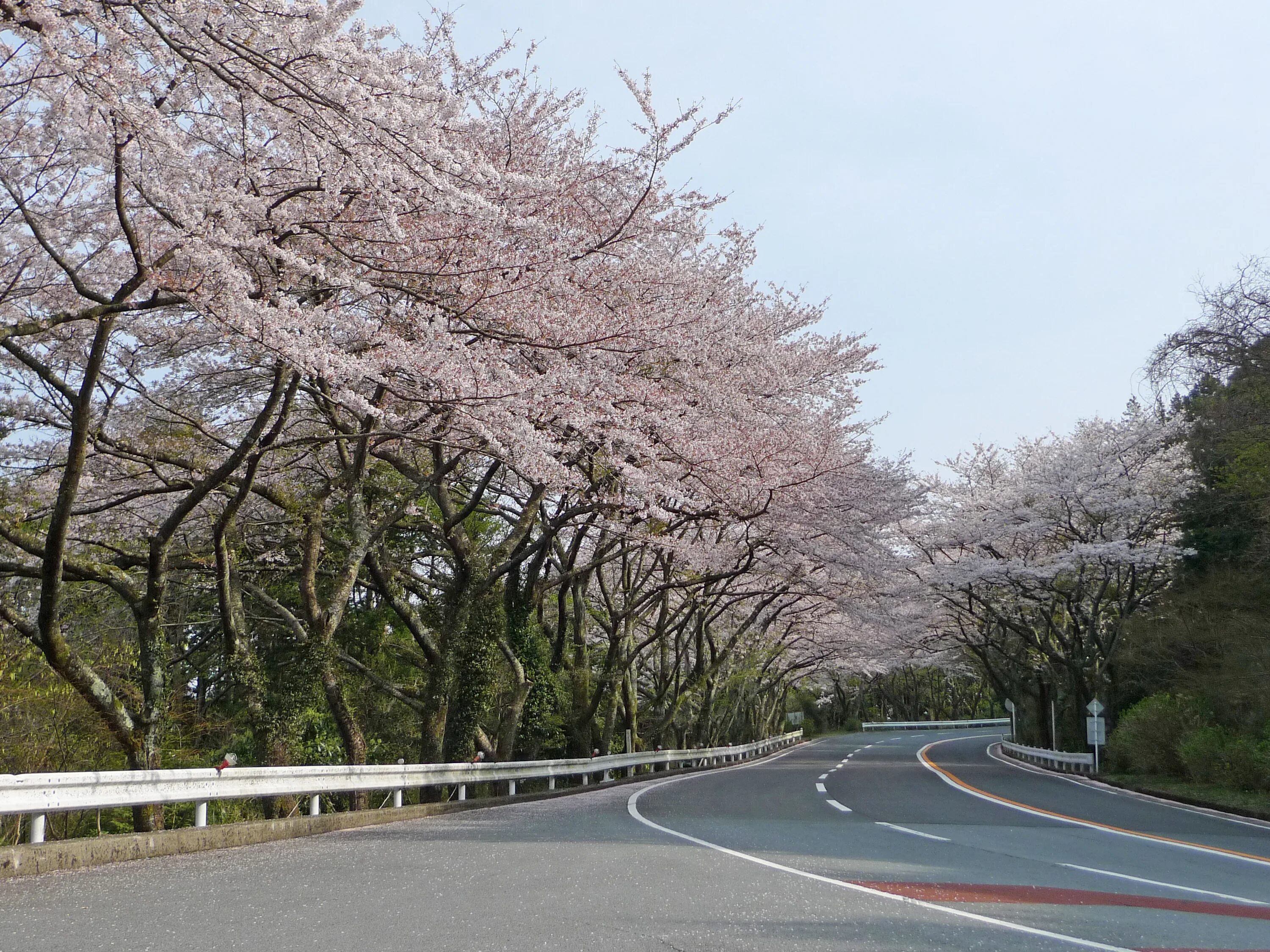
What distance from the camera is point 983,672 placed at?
204 feet

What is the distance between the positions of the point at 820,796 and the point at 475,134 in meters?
13.2

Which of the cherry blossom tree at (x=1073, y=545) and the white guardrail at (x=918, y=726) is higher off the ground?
the cherry blossom tree at (x=1073, y=545)

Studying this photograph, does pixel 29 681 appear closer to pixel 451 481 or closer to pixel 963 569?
pixel 451 481

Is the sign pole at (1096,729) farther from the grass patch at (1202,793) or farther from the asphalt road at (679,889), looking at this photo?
the asphalt road at (679,889)

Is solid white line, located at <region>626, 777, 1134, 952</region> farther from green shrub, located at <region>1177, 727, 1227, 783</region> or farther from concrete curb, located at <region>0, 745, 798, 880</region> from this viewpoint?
green shrub, located at <region>1177, 727, 1227, 783</region>

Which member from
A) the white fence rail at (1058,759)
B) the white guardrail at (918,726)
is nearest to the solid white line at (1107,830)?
the white fence rail at (1058,759)

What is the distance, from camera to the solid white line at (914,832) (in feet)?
42.8

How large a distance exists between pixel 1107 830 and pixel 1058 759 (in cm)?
1886

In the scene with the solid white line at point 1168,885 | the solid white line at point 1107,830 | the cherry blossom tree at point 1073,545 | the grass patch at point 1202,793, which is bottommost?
the grass patch at point 1202,793

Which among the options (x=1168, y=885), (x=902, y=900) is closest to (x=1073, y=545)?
(x=1168, y=885)

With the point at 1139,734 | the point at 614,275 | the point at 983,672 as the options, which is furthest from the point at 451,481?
the point at 983,672

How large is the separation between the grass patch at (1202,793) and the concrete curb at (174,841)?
527 inches

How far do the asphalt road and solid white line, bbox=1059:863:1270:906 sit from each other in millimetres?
45

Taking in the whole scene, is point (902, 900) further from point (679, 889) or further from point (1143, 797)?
point (1143, 797)
